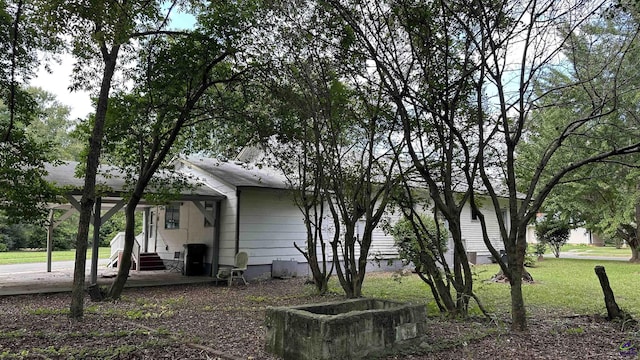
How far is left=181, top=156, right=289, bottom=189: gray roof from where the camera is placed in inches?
507

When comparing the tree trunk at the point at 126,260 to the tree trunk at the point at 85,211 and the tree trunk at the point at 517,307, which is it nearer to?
the tree trunk at the point at 85,211

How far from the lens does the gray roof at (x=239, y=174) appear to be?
42.2 ft

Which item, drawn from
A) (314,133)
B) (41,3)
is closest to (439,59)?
(314,133)

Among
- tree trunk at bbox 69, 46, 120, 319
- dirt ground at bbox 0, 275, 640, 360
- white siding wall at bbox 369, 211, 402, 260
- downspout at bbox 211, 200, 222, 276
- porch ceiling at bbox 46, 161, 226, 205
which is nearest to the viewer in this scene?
dirt ground at bbox 0, 275, 640, 360

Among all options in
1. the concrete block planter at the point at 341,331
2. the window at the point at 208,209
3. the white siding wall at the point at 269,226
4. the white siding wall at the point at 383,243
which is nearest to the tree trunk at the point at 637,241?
the white siding wall at the point at 383,243

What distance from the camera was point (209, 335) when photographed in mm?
5742

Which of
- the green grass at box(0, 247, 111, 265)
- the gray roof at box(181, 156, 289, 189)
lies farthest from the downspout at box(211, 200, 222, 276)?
the green grass at box(0, 247, 111, 265)

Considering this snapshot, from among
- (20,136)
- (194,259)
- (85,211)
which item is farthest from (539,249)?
(20,136)

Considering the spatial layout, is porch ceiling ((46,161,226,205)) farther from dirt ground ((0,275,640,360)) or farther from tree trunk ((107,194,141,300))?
dirt ground ((0,275,640,360))

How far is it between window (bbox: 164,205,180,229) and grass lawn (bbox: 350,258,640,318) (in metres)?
6.40

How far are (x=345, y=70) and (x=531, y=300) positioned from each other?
616 cm

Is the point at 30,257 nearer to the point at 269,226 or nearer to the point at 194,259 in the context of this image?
the point at 194,259

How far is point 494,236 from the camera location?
20375 mm

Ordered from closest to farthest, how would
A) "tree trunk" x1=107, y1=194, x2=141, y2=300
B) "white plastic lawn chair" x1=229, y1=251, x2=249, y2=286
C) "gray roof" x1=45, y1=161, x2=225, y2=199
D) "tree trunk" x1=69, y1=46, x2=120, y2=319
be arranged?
"tree trunk" x1=69, y1=46, x2=120, y2=319 → "tree trunk" x1=107, y1=194, x2=141, y2=300 → "gray roof" x1=45, y1=161, x2=225, y2=199 → "white plastic lawn chair" x1=229, y1=251, x2=249, y2=286
